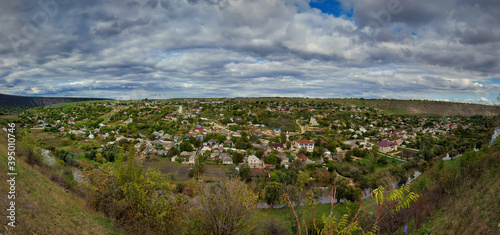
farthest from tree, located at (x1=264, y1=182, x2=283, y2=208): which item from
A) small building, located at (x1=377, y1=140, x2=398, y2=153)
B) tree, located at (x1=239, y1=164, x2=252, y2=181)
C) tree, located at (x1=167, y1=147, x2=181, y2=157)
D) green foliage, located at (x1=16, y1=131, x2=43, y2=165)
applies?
small building, located at (x1=377, y1=140, x2=398, y2=153)

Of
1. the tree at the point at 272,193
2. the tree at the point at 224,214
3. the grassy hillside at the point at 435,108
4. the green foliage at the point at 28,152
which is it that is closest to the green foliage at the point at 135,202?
the tree at the point at 224,214

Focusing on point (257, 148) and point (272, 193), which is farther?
point (257, 148)

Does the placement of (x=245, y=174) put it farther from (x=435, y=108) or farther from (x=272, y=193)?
(x=435, y=108)

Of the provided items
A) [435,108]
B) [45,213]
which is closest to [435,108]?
[435,108]

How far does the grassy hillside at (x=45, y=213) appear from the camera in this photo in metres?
7.34

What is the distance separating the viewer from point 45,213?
28.0ft

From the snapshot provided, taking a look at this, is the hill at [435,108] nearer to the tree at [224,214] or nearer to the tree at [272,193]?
the tree at [272,193]

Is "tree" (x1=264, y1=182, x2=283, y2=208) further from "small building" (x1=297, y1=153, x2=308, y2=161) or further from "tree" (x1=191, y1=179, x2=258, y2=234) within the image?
"tree" (x1=191, y1=179, x2=258, y2=234)

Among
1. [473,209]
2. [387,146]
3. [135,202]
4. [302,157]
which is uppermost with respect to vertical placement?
[473,209]

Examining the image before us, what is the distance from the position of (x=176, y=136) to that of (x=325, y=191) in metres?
36.2

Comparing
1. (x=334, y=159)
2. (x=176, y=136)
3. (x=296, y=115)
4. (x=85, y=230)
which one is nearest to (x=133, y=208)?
(x=85, y=230)

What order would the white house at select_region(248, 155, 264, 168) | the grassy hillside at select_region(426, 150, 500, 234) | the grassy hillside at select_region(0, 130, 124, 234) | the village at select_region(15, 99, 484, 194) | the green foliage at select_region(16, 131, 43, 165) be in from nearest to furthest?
the grassy hillside at select_region(0, 130, 124, 234) → the grassy hillside at select_region(426, 150, 500, 234) → the green foliage at select_region(16, 131, 43, 165) → the village at select_region(15, 99, 484, 194) → the white house at select_region(248, 155, 264, 168)

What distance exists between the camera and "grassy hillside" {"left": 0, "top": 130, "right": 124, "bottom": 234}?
734 cm

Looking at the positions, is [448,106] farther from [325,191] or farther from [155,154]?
[155,154]
